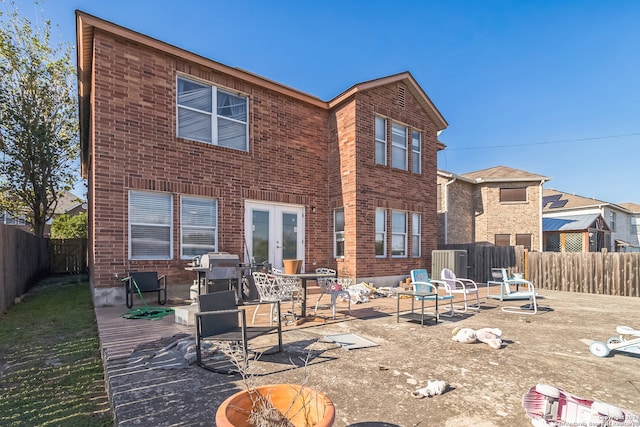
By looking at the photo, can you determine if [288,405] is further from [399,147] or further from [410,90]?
[410,90]

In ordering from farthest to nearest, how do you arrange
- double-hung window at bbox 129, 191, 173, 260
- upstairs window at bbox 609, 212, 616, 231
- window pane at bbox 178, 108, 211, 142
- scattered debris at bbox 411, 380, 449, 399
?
1. upstairs window at bbox 609, 212, 616, 231
2. window pane at bbox 178, 108, 211, 142
3. double-hung window at bbox 129, 191, 173, 260
4. scattered debris at bbox 411, 380, 449, 399

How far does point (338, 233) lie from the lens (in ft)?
37.4

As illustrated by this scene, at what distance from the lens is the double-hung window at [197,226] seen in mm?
8602

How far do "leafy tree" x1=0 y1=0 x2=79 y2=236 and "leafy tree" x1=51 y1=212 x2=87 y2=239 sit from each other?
21.3 ft

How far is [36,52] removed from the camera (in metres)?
16.2

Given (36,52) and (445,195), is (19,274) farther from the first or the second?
(445,195)

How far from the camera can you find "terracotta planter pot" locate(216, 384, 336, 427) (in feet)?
6.06

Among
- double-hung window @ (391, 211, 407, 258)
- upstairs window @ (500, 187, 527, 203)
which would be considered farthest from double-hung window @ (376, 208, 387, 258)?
upstairs window @ (500, 187, 527, 203)

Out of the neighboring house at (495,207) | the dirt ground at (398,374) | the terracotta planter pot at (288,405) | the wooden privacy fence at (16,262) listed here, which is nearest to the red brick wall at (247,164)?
the wooden privacy fence at (16,262)

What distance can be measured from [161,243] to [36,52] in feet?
50.7

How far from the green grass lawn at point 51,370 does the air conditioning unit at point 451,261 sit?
33.1 feet

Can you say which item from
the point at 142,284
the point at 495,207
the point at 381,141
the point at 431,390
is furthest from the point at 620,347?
the point at 495,207

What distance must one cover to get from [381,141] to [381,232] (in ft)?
10.7

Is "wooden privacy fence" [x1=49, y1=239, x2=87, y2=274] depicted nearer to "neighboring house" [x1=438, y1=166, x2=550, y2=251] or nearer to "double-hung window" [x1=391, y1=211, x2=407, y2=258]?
"double-hung window" [x1=391, y1=211, x2=407, y2=258]
